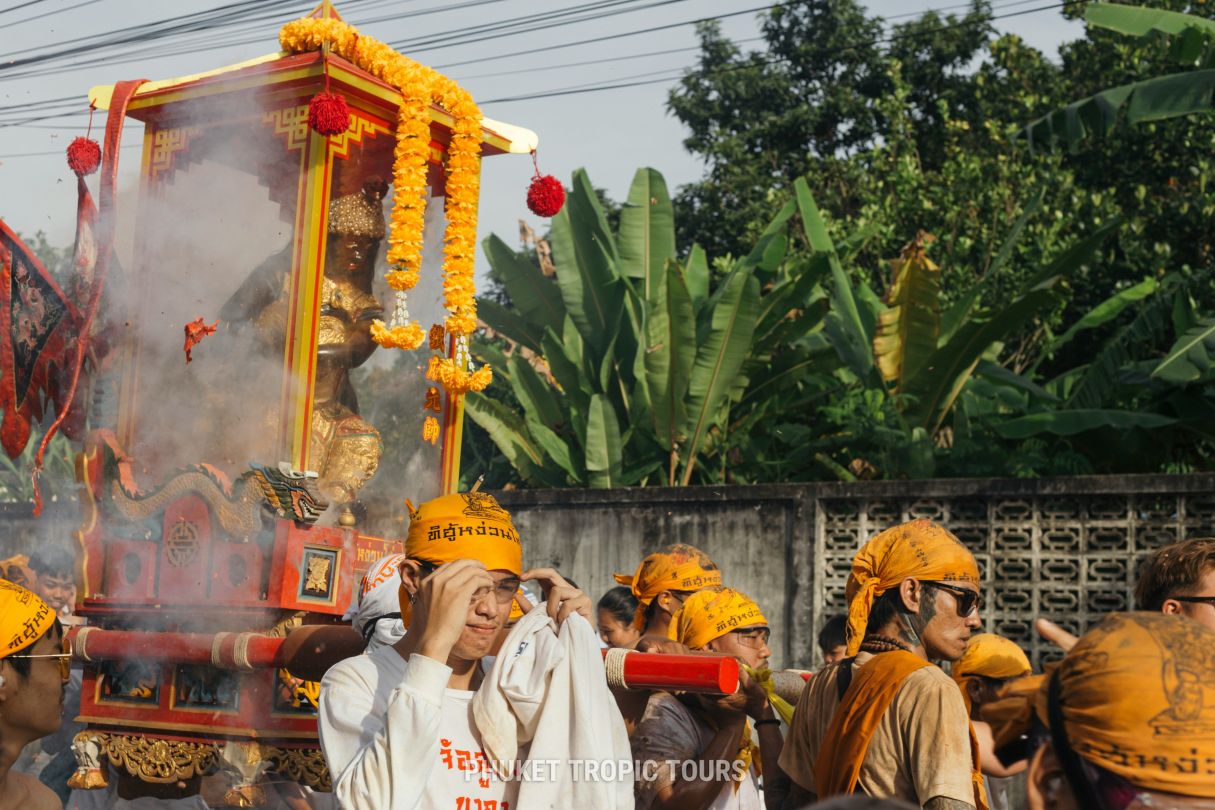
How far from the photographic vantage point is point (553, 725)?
3.07 metres

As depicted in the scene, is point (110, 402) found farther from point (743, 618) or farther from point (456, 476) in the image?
point (743, 618)

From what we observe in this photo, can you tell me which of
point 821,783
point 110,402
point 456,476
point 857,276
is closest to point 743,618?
point 821,783

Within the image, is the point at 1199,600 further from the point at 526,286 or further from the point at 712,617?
the point at 526,286

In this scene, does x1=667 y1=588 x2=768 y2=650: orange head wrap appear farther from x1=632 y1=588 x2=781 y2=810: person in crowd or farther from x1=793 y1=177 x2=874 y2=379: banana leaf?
x1=793 y1=177 x2=874 y2=379: banana leaf

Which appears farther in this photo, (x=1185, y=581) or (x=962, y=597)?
(x=962, y=597)

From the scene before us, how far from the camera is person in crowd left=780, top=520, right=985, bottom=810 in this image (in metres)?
3.04

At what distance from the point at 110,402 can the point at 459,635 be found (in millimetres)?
3865

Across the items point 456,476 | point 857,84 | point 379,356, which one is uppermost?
point 857,84

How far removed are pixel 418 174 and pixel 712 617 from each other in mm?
2843

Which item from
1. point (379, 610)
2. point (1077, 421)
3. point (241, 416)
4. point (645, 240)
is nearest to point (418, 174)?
point (241, 416)

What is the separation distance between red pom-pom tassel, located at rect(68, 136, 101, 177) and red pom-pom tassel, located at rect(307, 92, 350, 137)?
1186 mm

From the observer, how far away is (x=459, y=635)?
9.89 ft

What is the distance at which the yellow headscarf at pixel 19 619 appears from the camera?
318 centimetres

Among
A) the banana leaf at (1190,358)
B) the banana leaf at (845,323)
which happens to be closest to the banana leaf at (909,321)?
the banana leaf at (845,323)
